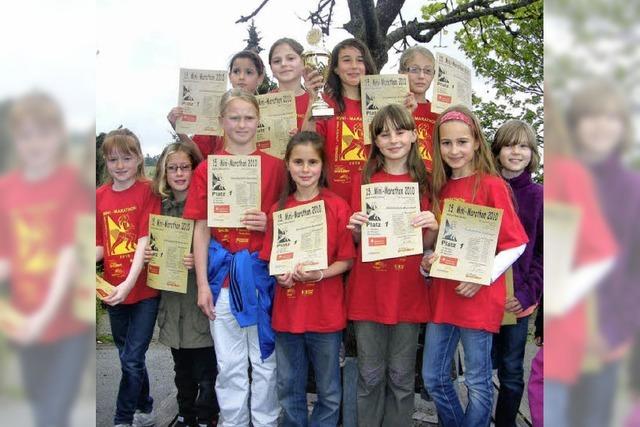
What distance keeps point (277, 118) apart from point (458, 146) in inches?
46.5

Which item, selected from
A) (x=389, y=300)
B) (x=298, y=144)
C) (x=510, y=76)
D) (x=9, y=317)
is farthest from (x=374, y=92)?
(x=510, y=76)

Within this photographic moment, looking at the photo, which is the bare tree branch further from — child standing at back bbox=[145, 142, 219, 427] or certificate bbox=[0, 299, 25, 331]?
certificate bbox=[0, 299, 25, 331]

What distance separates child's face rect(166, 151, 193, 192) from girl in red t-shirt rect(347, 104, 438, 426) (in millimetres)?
1164

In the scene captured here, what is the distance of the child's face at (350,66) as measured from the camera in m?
4.11

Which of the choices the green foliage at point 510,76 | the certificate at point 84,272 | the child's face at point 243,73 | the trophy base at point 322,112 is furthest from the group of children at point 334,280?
the green foliage at point 510,76

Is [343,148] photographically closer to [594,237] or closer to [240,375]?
[240,375]

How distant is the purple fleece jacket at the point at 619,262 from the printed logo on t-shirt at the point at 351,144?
275cm

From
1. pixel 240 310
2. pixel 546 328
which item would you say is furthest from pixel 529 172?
pixel 546 328

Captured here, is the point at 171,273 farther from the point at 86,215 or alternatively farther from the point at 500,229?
the point at 86,215

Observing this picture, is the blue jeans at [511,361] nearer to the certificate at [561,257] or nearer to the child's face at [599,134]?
the certificate at [561,257]

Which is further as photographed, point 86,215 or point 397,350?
point 397,350

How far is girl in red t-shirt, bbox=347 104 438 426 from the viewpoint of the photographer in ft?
11.3

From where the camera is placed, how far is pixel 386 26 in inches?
237

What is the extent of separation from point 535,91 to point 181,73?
1129cm
